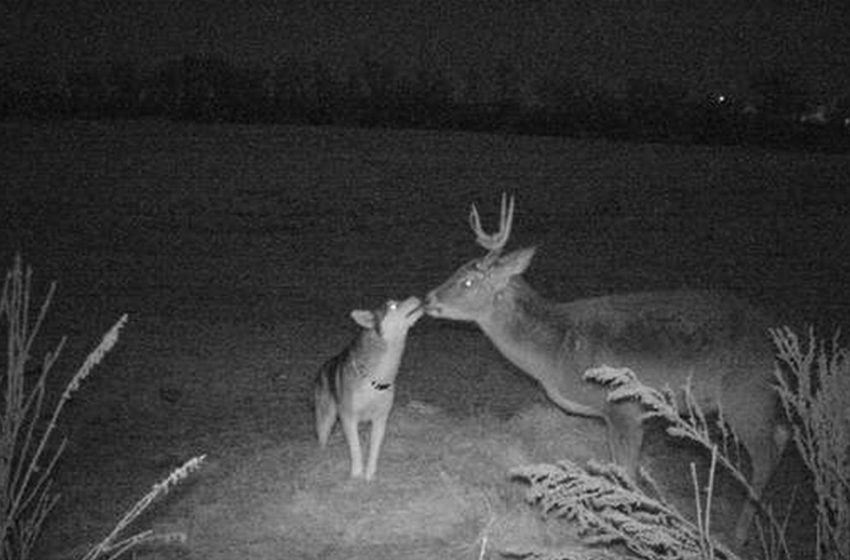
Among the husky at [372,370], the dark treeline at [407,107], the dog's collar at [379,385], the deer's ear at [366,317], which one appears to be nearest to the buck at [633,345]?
the husky at [372,370]

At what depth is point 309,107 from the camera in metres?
60.1

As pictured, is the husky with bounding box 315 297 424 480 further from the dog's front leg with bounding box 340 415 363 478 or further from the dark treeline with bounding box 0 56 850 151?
the dark treeline with bounding box 0 56 850 151

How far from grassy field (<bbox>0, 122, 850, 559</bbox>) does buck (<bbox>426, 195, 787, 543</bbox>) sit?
2.51ft

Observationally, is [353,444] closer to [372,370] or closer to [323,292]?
[372,370]

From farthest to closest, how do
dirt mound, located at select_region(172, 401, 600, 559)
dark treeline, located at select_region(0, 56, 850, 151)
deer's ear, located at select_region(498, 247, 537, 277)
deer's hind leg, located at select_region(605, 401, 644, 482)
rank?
dark treeline, located at select_region(0, 56, 850, 151)
deer's ear, located at select_region(498, 247, 537, 277)
deer's hind leg, located at select_region(605, 401, 644, 482)
dirt mound, located at select_region(172, 401, 600, 559)

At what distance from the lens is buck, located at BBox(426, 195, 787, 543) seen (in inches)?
313

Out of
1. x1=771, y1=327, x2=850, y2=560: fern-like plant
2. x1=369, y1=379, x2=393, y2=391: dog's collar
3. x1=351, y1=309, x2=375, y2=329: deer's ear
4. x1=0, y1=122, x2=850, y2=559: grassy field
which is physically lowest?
x1=0, y1=122, x2=850, y2=559: grassy field

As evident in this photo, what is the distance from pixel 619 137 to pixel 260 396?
43.2 m

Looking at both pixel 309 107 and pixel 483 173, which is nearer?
pixel 483 173

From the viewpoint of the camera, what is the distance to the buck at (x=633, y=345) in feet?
26.1

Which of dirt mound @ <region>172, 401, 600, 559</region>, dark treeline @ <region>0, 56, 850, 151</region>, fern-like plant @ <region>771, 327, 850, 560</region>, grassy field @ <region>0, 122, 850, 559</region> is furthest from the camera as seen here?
dark treeline @ <region>0, 56, 850, 151</region>

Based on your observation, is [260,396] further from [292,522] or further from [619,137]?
[619,137]

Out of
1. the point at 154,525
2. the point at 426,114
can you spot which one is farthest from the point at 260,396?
the point at 426,114

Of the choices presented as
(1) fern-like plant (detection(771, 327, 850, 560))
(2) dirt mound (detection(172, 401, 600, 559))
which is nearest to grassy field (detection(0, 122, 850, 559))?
(2) dirt mound (detection(172, 401, 600, 559))
